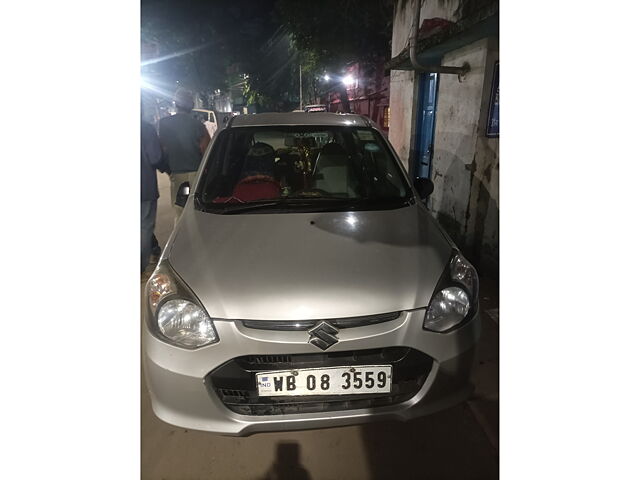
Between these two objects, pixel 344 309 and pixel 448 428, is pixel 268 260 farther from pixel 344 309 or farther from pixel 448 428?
pixel 448 428

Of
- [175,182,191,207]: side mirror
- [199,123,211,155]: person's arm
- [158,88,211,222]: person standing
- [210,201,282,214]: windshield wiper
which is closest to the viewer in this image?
[210,201,282,214]: windshield wiper

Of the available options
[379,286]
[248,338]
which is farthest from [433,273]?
[248,338]

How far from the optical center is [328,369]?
1.54 meters

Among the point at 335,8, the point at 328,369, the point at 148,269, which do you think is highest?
the point at 335,8

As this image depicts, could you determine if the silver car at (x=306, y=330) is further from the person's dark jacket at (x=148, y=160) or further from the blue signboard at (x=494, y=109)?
the blue signboard at (x=494, y=109)

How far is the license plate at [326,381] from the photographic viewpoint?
153cm

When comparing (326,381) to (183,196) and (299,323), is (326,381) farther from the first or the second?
(183,196)

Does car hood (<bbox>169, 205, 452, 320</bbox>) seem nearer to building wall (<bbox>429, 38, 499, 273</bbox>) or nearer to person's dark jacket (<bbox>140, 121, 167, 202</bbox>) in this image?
person's dark jacket (<bbox>140, 121, 167, 202</bbox>)

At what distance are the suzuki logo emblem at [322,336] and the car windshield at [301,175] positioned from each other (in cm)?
88

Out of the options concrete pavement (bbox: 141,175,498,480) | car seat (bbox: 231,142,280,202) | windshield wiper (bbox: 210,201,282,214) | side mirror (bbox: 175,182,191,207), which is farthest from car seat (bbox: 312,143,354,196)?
concrete pavement (bbox: 141,175,498,480)

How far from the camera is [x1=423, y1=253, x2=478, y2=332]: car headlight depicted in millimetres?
1637

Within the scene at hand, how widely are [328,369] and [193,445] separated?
916 millimetres

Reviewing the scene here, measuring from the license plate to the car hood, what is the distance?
0.73 feet

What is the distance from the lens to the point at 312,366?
5.08ft
